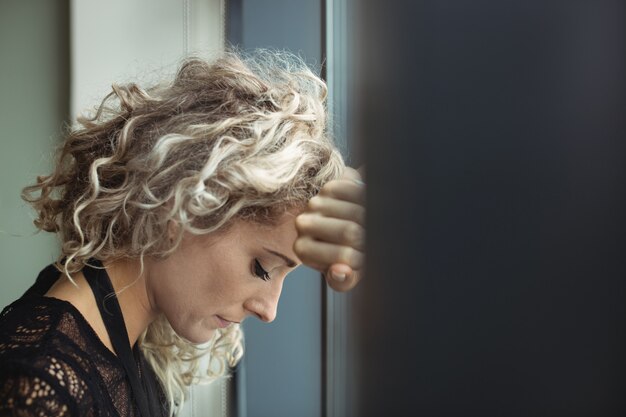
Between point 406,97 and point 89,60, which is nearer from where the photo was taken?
point 406,97

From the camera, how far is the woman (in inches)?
33.3

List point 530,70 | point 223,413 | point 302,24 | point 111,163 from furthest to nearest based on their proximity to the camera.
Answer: point 223,413 → point 302,24 → point 111,163 → point 530,70

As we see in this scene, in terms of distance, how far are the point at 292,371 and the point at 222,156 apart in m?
0.64

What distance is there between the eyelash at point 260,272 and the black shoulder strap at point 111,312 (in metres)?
0.21

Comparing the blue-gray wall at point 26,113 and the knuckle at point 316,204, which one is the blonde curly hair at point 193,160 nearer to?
the knuckle at point 316,204

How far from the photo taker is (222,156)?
0.86m

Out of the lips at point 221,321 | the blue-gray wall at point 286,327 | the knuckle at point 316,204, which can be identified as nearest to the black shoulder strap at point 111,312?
the lips at point 221,321

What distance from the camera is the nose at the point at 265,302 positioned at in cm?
96

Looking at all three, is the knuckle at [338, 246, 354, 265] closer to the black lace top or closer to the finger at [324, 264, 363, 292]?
the finger at [324, 264, 363, 292]

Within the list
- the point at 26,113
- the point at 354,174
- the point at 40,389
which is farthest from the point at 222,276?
the point at 26,113

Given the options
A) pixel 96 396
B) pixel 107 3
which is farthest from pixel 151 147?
pixel 107 3

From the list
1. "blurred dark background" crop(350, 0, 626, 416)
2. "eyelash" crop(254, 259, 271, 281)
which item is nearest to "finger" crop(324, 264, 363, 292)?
"blurred dark background" crop(350, 0, 626, 416)

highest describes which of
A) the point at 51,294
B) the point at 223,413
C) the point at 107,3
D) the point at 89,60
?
the point at 107,3

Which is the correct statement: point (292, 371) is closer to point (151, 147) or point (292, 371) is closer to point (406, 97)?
point (151, 147)
